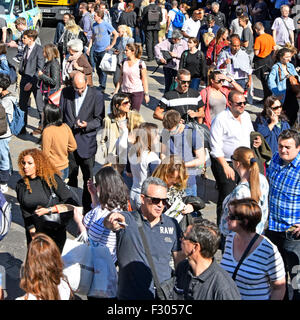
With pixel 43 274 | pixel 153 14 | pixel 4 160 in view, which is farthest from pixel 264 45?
pixel 43 274

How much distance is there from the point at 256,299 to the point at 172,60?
829cm

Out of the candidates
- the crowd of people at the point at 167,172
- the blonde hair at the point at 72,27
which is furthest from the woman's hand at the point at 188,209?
the blonde hair at the point at 72,27

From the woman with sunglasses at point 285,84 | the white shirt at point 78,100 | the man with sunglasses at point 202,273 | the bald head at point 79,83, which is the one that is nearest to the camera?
the man with sunglasses at point 202,273

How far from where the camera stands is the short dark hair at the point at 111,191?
5406 millimetres

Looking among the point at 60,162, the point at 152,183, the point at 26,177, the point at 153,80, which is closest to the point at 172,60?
the point at 153,80

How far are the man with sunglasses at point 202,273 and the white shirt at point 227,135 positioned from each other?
3024 millimetres

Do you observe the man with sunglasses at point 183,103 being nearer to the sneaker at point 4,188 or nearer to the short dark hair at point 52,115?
the short dark hair at point 52,115

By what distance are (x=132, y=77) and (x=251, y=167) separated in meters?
4.79

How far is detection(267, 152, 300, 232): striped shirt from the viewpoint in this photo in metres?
5.73

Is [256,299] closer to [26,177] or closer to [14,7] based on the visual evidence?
[26,177]

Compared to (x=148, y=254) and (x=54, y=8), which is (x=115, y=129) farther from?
(x=54, y=8)

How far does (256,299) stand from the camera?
4.59m

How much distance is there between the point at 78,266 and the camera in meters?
4.69

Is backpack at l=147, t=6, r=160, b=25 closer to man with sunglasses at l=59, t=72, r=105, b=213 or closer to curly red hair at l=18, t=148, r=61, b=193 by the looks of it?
man with sunglasses at l=59, t=72, r=105, b=213
